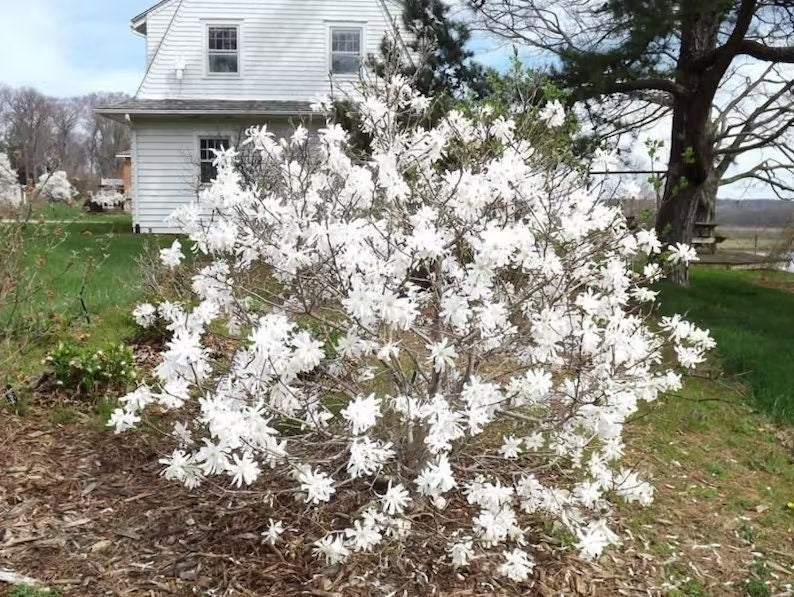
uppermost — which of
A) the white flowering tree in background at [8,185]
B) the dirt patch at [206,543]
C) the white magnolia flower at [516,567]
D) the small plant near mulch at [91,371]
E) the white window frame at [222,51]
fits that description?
the white window frame at [222,51]

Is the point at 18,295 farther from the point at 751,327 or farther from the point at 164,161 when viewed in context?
the point at 164,161

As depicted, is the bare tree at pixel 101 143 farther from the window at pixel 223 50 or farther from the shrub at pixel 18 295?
the shrub at pixel 18 295

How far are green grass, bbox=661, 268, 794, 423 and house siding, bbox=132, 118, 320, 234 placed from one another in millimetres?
8411

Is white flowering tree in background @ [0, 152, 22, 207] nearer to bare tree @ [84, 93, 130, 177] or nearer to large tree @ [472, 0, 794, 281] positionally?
large tree @ [472, 0, 794, 281]

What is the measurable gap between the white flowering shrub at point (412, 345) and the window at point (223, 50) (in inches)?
488

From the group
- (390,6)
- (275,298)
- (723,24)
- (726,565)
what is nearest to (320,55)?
(390,6)

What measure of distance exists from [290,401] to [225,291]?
2.06 feet

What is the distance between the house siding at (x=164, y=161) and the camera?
47.3ft

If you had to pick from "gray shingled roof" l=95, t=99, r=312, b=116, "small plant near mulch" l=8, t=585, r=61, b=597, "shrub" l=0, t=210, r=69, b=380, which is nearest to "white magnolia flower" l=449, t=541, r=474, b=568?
"small plant near mulch" l=8, t=585, r=61, b=597

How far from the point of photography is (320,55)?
14750 millimetres

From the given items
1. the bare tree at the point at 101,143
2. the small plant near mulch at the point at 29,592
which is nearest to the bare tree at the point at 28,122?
the small plant near mulch at the point at 29,592

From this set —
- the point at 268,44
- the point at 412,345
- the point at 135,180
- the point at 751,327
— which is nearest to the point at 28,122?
the point at 135,180

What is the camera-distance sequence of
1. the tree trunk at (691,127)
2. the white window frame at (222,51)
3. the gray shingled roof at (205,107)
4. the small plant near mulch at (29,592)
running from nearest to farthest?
the small plant near mulch at (29,592) → the tree trunk at (691,127) → the gray shingled roof at (205,107) → the white window frame at (222,51)

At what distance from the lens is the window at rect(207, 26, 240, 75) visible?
14.6 m
